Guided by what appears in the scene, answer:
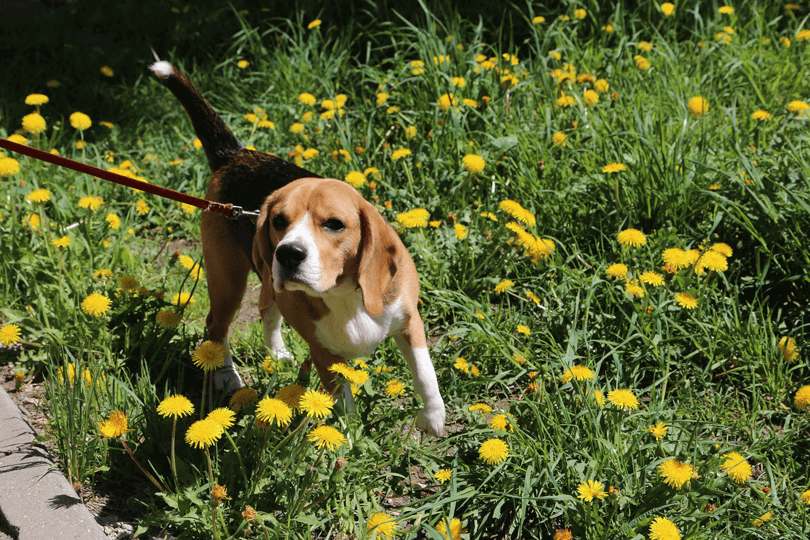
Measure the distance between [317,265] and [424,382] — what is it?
73 centimetres

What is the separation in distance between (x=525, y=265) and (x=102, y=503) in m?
2.20

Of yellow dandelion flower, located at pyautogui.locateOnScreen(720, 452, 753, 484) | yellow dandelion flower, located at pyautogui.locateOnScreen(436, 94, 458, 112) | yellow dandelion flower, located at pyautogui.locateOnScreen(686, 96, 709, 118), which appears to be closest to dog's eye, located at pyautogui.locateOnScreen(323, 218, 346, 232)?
yellow dandelion flower, located at pyautogui.locateOnScreen(720, 452, 753, 484)

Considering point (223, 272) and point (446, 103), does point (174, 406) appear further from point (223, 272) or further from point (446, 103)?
point (446, 103)

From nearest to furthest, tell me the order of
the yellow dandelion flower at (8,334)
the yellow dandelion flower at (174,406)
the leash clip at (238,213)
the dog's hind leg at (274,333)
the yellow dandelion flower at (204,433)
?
the yellow dandelion flower at (204,433) < the yellow dandelion flower at (174,406) < the leash clip at (238,213) < the yellow dandelion flower at (8,334) < the dog's hind leg at (274,333)

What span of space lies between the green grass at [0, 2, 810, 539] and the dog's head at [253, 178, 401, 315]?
1.52 ft

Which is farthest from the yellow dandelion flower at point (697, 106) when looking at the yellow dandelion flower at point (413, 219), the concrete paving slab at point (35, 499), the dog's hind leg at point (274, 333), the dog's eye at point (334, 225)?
the concrete paving slab at point (35, 499)

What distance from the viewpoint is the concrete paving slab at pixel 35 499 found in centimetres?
228

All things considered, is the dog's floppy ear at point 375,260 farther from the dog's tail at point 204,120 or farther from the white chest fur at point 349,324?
the dog's tail at point 204,120

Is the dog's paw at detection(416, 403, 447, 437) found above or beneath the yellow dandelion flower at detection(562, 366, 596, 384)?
beneath

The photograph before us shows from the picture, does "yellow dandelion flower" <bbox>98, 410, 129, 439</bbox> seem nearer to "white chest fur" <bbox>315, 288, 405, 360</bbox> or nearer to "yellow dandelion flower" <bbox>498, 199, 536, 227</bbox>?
"white chest fur" <bbox>315, 288, 405, 360</bbox>

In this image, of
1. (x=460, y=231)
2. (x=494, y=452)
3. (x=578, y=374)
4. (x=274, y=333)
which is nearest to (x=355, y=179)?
(x=460, y=231)

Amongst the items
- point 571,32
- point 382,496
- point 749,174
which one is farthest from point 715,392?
point 571,32

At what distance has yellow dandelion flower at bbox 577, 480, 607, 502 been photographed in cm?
202

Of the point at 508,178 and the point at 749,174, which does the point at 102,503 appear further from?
the point at 749,174
